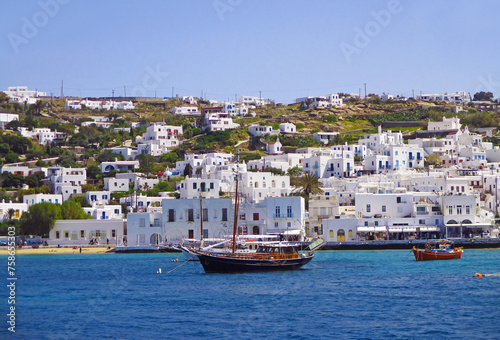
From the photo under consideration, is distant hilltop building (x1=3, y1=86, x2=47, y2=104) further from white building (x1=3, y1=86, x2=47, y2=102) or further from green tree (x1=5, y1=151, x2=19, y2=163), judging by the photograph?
green tree (x1=5, y1=151, x2=19, y2=163)

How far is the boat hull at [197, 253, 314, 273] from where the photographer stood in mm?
45094

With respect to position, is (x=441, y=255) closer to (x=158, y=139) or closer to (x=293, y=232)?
(x=293, y=232)

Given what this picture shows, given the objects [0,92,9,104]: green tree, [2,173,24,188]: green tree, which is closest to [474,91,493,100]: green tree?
[0,92,9,104]: green tree

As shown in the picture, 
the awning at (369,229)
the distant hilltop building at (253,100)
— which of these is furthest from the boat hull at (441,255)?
the distant hilltop building at (253,100)

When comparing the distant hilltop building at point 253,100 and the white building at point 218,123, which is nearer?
the white building at point 218,123

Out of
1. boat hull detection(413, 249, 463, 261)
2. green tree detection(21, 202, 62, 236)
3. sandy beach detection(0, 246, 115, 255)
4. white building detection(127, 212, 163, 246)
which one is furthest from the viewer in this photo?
green tree detection(21, 202, 62, 236)

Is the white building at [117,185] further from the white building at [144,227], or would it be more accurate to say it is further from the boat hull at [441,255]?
the boat hull at [441,255]

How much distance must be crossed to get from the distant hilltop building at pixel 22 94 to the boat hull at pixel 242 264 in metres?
132

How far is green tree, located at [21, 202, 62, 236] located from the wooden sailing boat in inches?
1119

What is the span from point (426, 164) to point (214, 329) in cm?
7926

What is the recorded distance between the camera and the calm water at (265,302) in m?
26.9

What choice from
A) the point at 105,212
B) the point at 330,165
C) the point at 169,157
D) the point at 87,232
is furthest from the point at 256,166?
the point at 87,232

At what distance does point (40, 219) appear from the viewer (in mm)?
71250

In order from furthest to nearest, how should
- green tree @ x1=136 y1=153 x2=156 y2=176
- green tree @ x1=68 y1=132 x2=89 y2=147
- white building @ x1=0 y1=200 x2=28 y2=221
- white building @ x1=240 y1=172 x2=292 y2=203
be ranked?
green tree @ x1=68 y1=132 x2=89 y2=147 < green tree @ x1=136 y1=153 x2=156 y2=176 < white building @ x1=0 y1=200 x2=28 y2=221 < white building @ x1=240 y1=172 x2=292 y2=203
